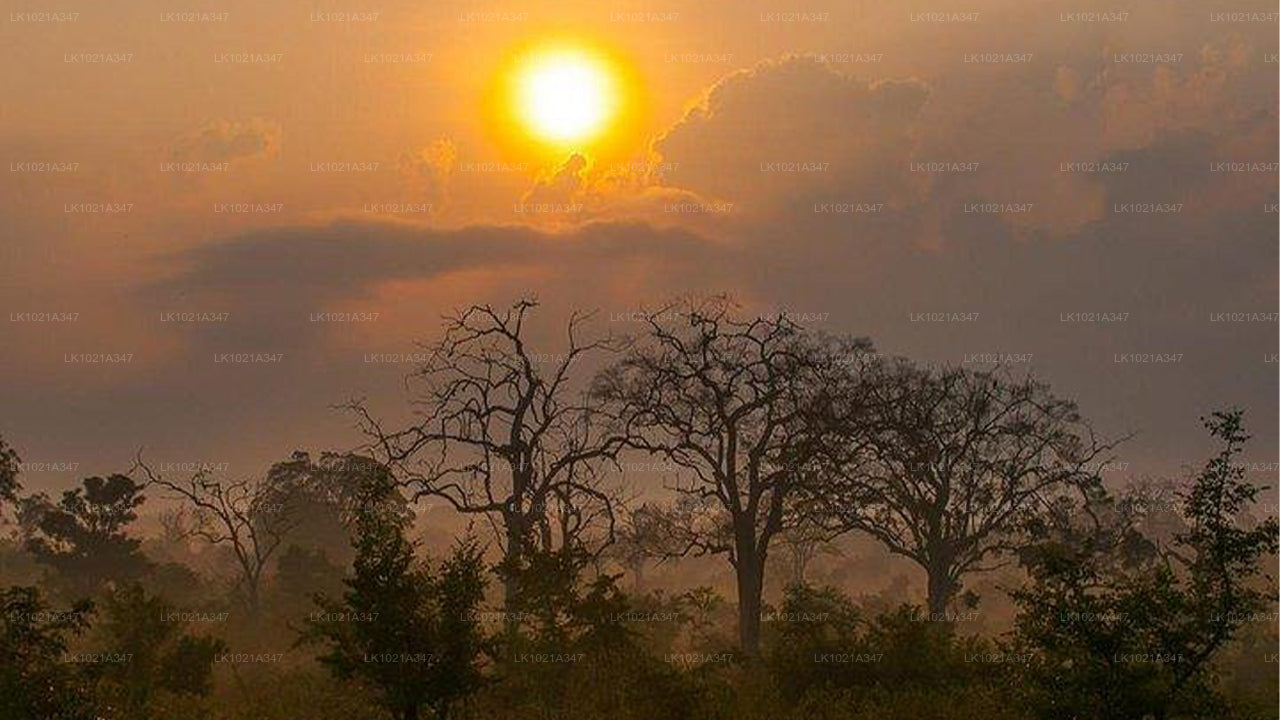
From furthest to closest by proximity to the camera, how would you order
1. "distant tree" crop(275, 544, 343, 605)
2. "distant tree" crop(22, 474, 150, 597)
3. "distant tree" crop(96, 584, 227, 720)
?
"distant tree" crop(22, 474, 150, 597) < "distant tree" crop(275, 544, 343, 605) < "distant tree" crop(96, 584, 227, 720)

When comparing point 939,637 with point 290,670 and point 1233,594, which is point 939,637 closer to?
point 1233,594

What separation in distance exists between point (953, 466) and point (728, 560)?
9.83m

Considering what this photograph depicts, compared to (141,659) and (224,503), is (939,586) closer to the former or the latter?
(141,659)

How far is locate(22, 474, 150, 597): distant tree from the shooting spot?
64312 millimetres

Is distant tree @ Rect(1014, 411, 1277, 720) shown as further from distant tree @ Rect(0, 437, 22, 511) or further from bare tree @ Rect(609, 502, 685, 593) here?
distant tree @ Rect(0, 437, 22, 511)

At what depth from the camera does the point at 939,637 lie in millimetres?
34250

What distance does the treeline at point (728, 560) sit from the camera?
21.3 meters

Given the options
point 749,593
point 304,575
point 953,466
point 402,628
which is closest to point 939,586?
point 953,466

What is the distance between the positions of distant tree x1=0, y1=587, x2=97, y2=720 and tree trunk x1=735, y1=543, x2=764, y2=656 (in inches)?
909

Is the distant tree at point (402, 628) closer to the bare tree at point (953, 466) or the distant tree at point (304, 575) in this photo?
the bare tree at point (953, 466)

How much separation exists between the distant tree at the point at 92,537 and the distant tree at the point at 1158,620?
183 ft

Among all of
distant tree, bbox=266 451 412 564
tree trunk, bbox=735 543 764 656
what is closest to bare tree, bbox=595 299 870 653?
tree trunk, bbox=735 543 764 656

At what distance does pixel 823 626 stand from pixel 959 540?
996 centimetres

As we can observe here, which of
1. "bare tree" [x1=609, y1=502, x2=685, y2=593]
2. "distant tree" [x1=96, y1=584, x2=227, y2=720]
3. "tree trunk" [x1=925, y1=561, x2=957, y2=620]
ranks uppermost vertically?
"bare tree" [x1=609, y1=502, x2=685, y2=593]
